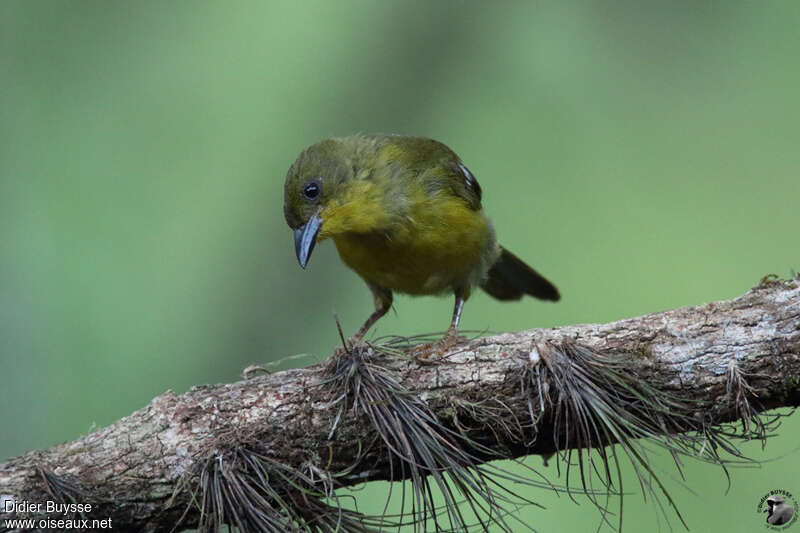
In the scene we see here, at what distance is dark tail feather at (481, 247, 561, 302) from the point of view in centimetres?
455

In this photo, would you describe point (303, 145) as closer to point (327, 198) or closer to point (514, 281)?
point (514, 281)

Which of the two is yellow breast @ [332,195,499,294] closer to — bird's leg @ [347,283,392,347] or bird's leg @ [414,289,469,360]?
bird's leg @ [347,283,392,347]

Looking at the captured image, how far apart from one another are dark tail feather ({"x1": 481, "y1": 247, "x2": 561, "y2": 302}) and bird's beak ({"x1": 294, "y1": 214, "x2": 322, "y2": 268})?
1298mm

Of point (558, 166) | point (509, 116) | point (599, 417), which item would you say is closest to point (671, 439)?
point (599, 417)

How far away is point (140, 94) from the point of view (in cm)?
524

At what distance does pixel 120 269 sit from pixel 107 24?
5.05ft

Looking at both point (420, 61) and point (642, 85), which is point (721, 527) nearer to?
point (642, 85)

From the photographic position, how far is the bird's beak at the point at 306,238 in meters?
3.47

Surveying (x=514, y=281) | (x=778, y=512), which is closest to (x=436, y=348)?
(x=778, y=512)

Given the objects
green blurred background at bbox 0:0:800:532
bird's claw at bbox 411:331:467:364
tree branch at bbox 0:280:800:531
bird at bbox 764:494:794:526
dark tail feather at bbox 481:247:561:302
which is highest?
green blurred background at bbox 0:0:800:532

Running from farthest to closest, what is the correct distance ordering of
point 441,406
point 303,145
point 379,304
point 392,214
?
point 303,145 < point 379,304 < point 392,214 < point 441,406

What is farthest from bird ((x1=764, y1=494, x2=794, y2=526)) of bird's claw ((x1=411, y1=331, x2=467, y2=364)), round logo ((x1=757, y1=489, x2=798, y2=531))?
bird's claw ((x1=411, y1=331, x2=467, y2=364))

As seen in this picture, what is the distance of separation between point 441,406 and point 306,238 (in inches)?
46.0

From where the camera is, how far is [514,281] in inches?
182
